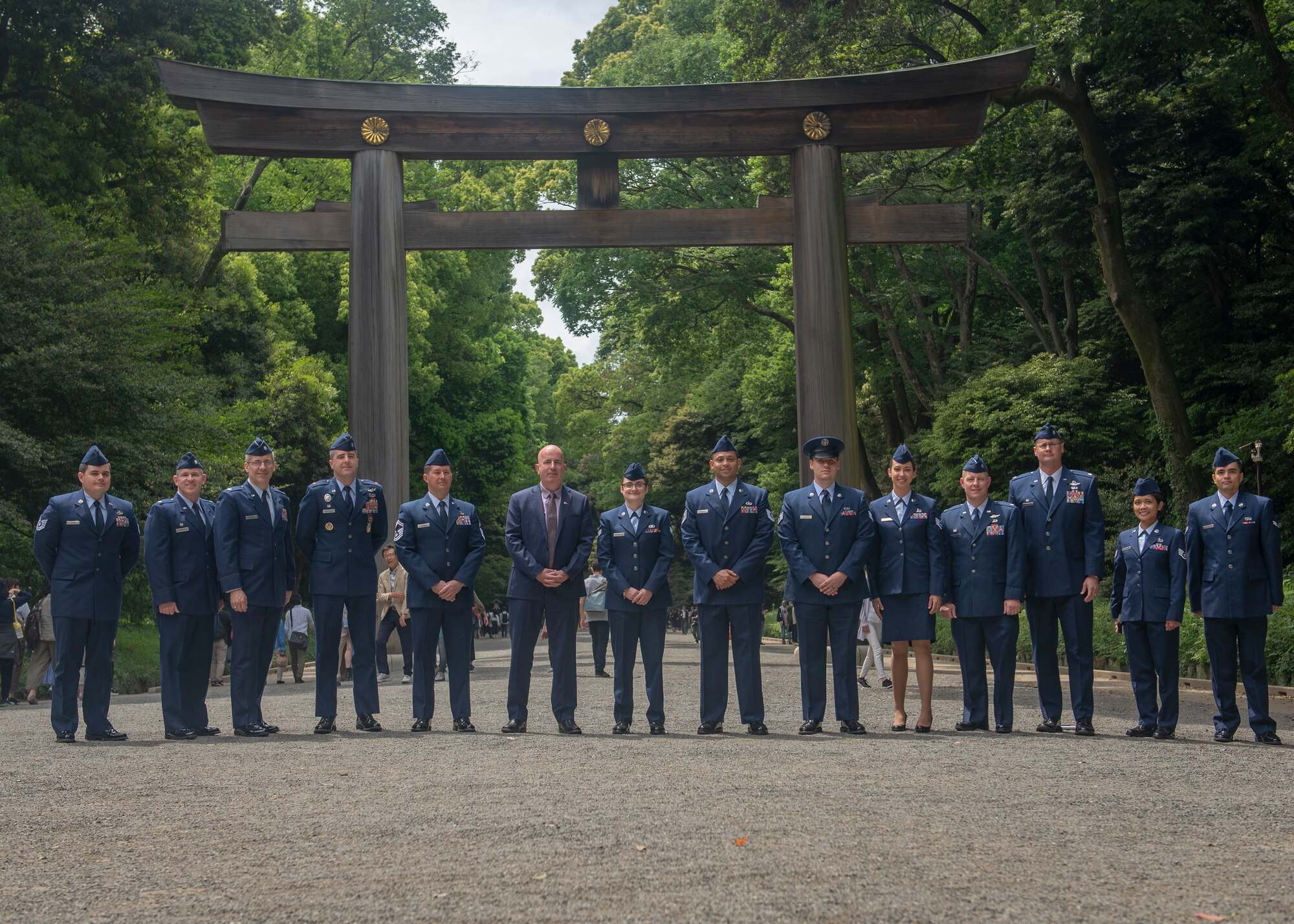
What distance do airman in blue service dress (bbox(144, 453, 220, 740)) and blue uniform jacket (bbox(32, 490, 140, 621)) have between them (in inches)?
13.4

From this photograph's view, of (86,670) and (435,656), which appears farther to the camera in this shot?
(435,656)

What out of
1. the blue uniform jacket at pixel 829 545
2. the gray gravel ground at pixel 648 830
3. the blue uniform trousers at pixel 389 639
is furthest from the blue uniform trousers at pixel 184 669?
the blue uniform trousers at pixel 389 639

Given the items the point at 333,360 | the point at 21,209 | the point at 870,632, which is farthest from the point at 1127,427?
the point at 333,360

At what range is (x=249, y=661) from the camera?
9.77 metres

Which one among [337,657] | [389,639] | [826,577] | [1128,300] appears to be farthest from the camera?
[1128,300]

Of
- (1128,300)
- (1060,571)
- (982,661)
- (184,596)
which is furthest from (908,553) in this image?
(1128,300)

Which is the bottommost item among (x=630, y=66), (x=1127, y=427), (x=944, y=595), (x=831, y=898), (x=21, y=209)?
(x=831, y=898)

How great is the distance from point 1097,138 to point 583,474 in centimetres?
4358

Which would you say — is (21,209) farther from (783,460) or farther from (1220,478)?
(783,460)

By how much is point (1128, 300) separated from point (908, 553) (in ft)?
44.7

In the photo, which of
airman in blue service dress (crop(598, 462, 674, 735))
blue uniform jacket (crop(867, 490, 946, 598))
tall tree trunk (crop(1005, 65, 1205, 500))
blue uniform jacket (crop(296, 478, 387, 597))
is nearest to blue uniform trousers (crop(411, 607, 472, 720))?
blue uniform jacket (crop(296, 478, 387, 597))

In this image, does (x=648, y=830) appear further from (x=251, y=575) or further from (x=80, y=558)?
(x=80, y=558)

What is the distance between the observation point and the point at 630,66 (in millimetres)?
41906

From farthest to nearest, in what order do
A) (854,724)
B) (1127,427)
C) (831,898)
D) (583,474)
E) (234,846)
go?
1. (583,474)
2. (1127,427)
3. (854,724)
4. (234,846)
5. (831,898)
